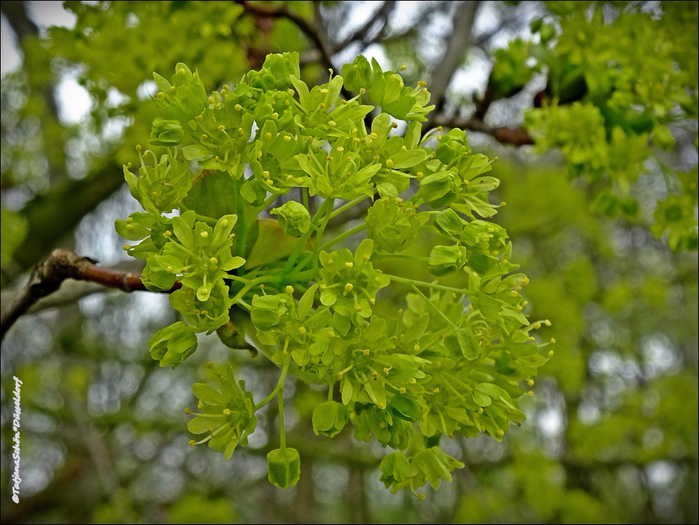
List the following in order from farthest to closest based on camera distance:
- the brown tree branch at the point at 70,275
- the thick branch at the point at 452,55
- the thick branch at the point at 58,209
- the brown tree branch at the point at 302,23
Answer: the thick branch at the point at 58,209, the thick branch at the point at 452,55, the brown tree branch at the point at 302,23, the brown tree branch at the point at 70,275

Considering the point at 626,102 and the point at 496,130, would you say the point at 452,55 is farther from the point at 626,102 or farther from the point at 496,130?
the point at 626,102

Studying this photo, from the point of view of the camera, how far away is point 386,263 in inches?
160

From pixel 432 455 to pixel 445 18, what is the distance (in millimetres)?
3236

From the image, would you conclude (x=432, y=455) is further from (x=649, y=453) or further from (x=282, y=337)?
(x=649, y=453)

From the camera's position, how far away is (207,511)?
12.2 feet

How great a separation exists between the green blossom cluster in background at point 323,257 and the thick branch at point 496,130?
1003 millimetres

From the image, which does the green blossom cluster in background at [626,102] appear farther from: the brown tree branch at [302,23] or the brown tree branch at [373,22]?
the brown tree branch at [373,22]

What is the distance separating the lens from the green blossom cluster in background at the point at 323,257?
862mm

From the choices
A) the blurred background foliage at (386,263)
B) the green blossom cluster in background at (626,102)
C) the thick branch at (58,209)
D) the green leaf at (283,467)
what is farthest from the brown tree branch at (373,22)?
the green leaf at (283,467)

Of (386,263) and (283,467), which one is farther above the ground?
(283,467)

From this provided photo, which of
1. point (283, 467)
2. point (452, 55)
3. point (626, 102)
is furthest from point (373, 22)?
point (283, 467)

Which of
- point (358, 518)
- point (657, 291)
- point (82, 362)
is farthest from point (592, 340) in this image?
point (82, 362)

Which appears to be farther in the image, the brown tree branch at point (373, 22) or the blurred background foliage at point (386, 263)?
the brown tree branch at point (373, 22)

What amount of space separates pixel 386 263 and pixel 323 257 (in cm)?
320
